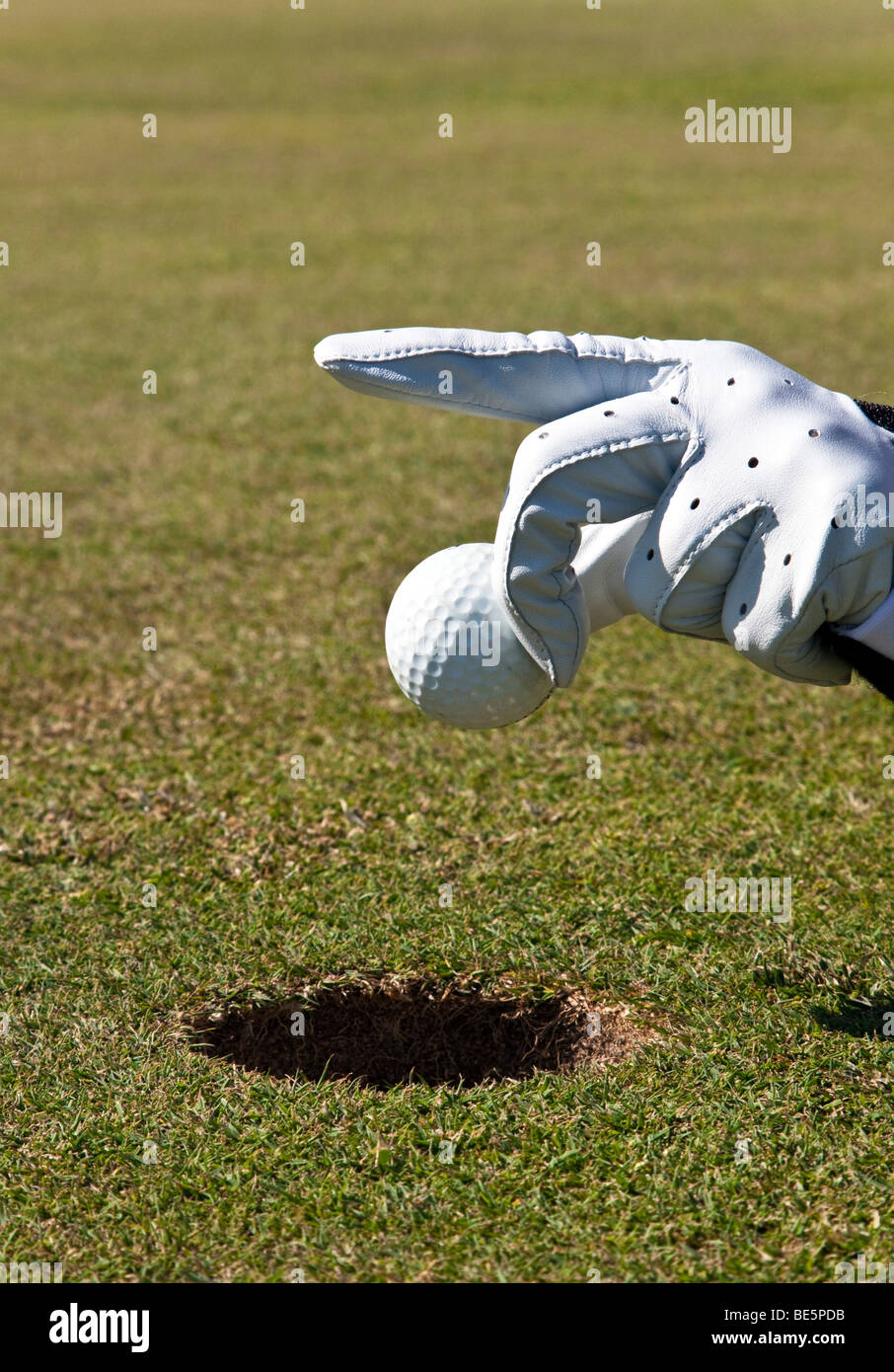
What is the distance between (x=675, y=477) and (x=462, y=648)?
55 cm

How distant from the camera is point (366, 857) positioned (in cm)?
426

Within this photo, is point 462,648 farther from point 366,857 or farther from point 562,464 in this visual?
point 366,857

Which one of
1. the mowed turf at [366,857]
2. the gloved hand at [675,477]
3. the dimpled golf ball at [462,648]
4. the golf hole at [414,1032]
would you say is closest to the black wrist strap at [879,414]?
the gloved hand at [675,477]

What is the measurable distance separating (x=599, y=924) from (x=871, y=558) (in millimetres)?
1485

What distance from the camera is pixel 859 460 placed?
2.70 metres

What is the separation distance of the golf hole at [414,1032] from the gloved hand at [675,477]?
103cm

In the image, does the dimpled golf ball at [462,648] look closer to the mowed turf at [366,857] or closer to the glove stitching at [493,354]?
the glove stitching at [493,354]

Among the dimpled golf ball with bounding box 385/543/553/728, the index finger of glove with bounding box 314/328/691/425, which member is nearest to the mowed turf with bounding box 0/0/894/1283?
the index finger of glove with bounding box 314/328/691/425

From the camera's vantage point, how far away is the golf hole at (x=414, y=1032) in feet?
11.1

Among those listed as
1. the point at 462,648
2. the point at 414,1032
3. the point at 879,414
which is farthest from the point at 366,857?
the point at 879,414

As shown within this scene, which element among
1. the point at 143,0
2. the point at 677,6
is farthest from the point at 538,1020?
the point at 143,0

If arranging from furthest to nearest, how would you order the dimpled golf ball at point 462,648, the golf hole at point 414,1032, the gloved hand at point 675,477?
the golf hole at point 414,1032
the dimpled golf ball at point 462,648
the gloved hand at point 675,477

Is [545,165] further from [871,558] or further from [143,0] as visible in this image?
[143,0]

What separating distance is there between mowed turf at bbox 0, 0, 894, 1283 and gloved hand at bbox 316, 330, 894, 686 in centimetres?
67
